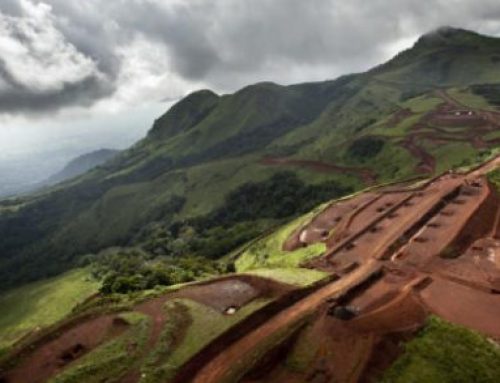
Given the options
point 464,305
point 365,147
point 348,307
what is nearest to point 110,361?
point 348,307

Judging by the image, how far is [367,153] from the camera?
174 metres

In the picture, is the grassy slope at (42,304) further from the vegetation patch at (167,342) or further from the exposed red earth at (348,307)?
the vegetation patch at (167,342)

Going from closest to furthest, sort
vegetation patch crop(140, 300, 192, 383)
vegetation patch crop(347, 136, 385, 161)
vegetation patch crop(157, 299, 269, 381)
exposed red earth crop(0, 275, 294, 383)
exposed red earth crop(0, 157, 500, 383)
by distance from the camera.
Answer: vegetation patch crop(140, 300, 192, 383) < exposed red earth crop(0, 157, 500, 383) < vegetation patch crop(157, 299, 269, 381) < exposed red earth crop(0, 275, 294, 383) < vegetation patch crop(347, 136, 385, 161)

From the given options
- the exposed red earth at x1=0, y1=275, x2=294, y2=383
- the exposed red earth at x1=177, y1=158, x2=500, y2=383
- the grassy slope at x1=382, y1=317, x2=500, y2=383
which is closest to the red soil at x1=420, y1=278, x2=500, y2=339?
the exposed red earth at x1=177, y1=158, x2=500, y2=383

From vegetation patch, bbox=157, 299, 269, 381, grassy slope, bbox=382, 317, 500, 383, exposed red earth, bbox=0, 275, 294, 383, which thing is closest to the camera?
grassy slope, bbox=382, 317, 500, 383

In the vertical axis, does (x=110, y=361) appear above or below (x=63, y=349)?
above

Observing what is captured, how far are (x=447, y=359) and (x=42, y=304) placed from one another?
498 ft

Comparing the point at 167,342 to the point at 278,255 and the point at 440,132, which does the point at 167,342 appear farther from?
the point at 440,132

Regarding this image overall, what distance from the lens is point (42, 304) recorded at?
157500mm

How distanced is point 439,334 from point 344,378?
8790mm

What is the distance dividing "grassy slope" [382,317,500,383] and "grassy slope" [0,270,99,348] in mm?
109300

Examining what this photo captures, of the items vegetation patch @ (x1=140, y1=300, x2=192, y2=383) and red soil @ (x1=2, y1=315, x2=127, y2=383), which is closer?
vegetation patch @ (x1=140, y1=300, x2=192, y2=383)

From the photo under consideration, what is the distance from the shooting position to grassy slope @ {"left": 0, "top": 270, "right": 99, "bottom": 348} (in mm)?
133250

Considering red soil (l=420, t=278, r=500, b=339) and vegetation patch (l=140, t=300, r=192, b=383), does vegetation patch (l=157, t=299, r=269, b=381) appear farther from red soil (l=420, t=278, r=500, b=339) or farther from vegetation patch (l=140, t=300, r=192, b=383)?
red soil (l=420, t=278, r=500, b=339)
